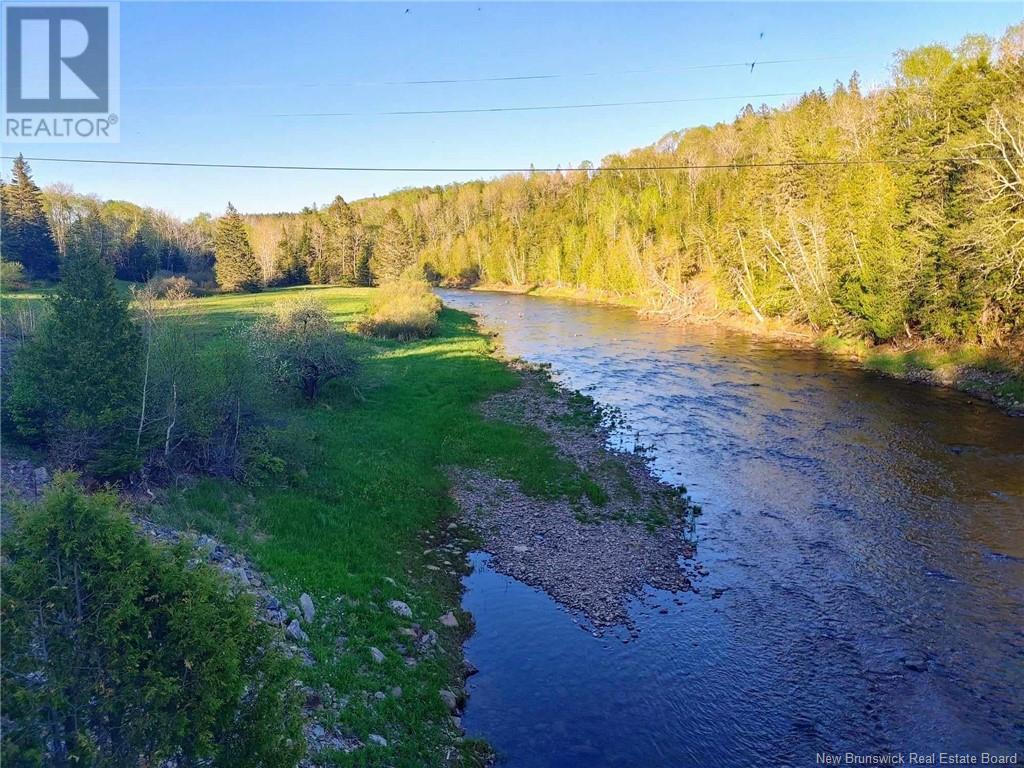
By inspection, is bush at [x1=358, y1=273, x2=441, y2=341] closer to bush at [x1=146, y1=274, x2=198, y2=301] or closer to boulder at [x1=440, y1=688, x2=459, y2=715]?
bush at [x1=146, y1=274, x2=198, y2=301]

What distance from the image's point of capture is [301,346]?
24125 millimetres

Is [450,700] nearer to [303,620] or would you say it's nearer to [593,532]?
[303,620]

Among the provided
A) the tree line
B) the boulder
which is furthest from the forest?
the boulder

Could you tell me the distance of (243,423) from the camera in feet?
53.9

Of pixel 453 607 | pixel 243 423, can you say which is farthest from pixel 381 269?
pixel 453 607

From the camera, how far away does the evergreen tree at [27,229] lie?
179 feet

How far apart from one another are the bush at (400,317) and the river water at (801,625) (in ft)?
80.7

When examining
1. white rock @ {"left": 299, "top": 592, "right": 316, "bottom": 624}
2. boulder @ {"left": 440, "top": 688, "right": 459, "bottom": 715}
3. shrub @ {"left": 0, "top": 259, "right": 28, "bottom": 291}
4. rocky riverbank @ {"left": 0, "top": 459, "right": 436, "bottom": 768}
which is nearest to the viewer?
rocky riverbank @ {"left": 0, "top": 459, "right": 436, "bottom": 768}

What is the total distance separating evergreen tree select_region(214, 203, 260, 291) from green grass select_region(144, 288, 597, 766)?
51634 millimetres

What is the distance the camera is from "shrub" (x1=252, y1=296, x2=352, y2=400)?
24031 mm

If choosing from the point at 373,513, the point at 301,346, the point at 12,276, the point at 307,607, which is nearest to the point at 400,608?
the point at 307,607

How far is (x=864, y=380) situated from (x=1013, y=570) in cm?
1948

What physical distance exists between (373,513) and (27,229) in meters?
61.8

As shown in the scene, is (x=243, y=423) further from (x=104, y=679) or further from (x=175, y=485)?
(x=104, y=679)
